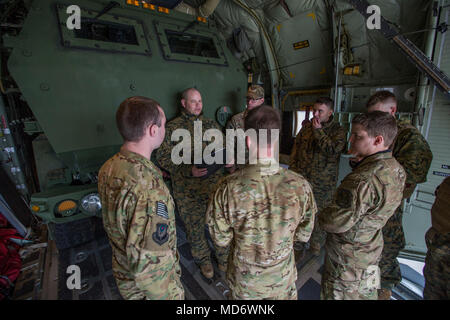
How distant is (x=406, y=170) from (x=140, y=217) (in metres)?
2.24

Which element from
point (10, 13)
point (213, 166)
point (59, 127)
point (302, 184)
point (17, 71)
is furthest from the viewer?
point (213, 166)

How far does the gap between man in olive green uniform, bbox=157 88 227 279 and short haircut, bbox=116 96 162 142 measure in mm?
1014

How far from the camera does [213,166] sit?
2340mm

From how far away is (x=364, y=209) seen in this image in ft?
4.69

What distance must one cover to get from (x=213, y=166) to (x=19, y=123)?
2289 mm

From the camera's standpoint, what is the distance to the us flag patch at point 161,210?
1132 millimetres

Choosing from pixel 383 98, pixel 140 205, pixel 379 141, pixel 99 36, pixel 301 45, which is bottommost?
pixel 140 205

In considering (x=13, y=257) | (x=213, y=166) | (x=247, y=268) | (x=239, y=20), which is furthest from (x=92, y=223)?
(x=239, y=20)

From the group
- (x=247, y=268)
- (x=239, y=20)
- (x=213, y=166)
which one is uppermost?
(x=239, y=20)

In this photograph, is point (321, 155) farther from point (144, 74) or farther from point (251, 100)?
point (144, 74)

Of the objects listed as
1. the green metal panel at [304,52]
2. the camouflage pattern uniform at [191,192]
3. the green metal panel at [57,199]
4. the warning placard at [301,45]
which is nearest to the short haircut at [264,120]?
the camouflage pattern uniform at [191,192]

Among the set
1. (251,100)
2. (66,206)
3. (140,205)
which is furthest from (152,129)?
(251,100)
